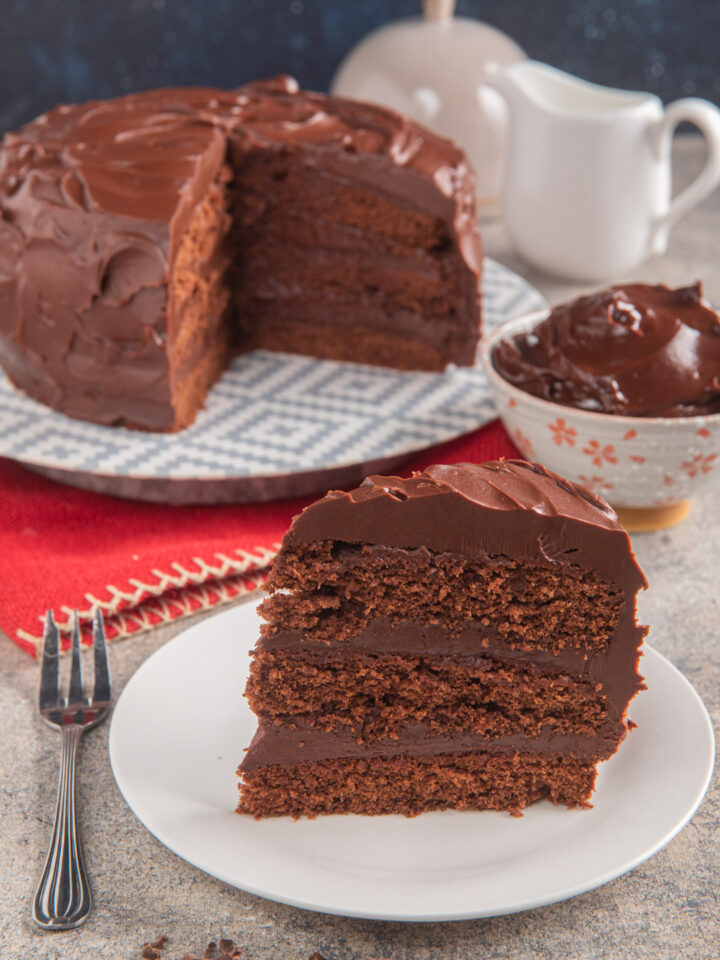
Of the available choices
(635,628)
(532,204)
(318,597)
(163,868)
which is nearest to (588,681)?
(635,628)

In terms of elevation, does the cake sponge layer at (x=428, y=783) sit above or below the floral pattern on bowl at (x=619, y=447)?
below

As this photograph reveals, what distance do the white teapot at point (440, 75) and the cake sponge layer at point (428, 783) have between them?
2.55 meters

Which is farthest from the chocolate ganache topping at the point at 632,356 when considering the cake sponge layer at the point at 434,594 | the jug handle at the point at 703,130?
the jug handle at the point at 703,130

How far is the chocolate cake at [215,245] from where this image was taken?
244cm

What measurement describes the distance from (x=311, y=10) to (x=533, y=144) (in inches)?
51.4

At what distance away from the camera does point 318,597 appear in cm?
157

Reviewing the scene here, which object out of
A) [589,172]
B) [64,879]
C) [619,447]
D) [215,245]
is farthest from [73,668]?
[589,172]

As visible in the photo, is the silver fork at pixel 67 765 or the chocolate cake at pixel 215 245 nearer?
the silver fork at pixel 67 765

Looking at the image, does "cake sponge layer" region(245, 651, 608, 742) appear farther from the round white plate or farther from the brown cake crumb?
the brown cake crumb

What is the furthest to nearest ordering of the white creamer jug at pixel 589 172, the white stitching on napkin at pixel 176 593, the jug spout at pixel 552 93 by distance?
the jug spout at pixel 552 93 < the white creamer jug at pixel 589 172 < the white stitching on napkin at pixel 176 593

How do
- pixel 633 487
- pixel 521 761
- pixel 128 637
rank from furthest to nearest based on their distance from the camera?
pixel 633 487 → pixel 128 637 → pixel 521 761

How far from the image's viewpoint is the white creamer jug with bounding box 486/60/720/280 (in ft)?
10.2

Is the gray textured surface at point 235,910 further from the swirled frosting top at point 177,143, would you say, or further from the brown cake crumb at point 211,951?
the swirled frosting top at point 177,143

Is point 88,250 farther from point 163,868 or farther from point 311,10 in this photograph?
point 311,10
